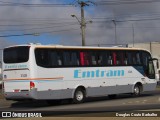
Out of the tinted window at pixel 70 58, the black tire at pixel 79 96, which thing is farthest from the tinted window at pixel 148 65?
the tinted window at pixel 70 58

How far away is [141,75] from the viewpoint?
31.2 m

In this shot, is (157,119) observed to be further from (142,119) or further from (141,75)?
(141,75)

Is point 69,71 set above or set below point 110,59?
below

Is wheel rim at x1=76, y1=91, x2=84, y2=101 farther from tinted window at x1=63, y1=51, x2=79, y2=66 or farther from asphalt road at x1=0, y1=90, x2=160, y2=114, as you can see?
tinted window at x1=63, y1=51, x2=79, y2=66

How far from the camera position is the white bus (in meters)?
23.9

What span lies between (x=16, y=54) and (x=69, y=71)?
10.5ft

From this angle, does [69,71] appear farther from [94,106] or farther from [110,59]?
[110,59]

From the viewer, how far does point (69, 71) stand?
25672 mm

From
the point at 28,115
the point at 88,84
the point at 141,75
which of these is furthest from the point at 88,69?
the point at 28,115

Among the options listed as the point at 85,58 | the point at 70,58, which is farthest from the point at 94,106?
the point at 85,58

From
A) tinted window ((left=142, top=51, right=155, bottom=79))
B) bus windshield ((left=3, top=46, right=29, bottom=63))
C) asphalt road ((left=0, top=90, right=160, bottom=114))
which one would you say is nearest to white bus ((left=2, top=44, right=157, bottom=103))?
bus windshield ((left=3, top=46, right=29, bottom=63))

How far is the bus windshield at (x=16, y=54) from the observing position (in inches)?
944

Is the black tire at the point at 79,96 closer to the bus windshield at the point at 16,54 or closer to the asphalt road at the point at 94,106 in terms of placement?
the asphalt road at the point at 94,106

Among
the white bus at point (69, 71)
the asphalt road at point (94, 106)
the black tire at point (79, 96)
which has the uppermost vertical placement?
the white bus at point (69, 71)
